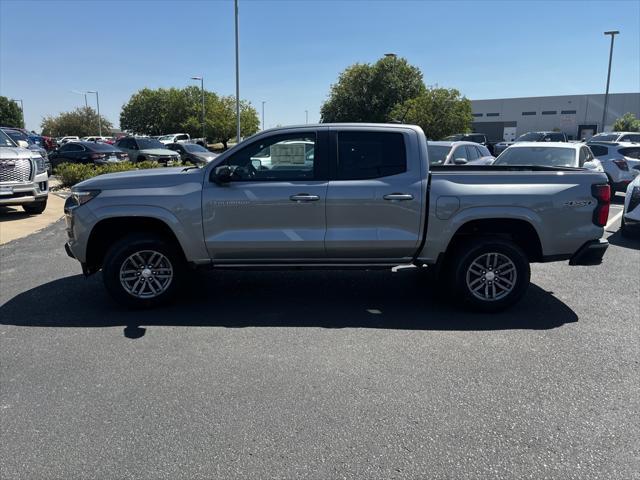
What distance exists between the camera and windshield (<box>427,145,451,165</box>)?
1242 centimetres

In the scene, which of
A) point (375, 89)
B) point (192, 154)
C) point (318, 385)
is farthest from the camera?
point (375, 89)

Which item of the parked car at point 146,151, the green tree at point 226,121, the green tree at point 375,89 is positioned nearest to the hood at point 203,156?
the parked car at point 146,151

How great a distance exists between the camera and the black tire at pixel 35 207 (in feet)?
38.7

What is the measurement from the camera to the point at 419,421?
11.2ft

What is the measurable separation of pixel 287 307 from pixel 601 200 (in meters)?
3.43

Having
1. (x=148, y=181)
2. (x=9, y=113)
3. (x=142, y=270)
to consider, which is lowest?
(x=142, y=270)

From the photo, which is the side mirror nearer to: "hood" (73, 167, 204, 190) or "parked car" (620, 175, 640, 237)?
"hood" (73, 167, 204, 190)

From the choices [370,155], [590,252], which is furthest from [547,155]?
[370,155]

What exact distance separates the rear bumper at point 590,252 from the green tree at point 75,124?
95.2m

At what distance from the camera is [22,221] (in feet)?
36.6

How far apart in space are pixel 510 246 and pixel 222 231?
295 centimetres

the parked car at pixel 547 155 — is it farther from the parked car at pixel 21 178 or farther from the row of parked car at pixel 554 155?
the parked car at pixel 21 178

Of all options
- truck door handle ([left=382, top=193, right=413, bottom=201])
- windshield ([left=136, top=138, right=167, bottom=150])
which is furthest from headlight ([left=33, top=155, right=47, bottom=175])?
windshield ([left=136, top=138, right=167, bottom=150])

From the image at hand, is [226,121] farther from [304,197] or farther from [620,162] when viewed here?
[304,197]
